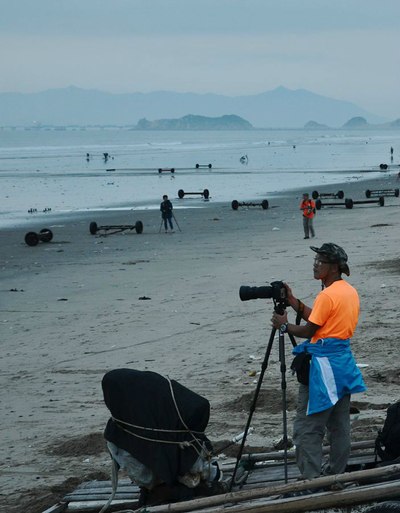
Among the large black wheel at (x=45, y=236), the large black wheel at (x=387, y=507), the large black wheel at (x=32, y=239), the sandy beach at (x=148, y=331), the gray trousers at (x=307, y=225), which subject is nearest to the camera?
the large black wheel at (x=387, y=507)

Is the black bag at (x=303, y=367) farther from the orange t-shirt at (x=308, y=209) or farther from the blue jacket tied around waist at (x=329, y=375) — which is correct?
the orange t-shirt at (x=308, y=209)

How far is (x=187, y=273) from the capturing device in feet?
73.0

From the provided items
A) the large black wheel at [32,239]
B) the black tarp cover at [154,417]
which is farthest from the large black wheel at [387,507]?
the large black wheel at [32,239]

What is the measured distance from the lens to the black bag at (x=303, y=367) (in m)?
6.86

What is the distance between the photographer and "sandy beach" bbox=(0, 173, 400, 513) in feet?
32.3

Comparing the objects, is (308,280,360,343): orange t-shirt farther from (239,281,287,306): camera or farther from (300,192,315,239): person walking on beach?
(300,192,315,239): person walking on beach

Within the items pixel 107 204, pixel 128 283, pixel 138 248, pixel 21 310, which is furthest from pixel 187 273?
pixel 107 204

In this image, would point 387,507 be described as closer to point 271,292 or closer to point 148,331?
point 271,292

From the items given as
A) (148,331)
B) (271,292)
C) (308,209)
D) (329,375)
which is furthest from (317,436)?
(308,209)

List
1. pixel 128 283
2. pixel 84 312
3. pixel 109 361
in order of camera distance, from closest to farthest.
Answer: pixel 109 361, pixel 84 312, pixel 128 283

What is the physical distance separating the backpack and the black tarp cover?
123cm

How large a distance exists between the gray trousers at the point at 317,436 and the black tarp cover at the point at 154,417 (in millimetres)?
670

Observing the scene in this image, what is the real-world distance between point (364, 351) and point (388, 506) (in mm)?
6396

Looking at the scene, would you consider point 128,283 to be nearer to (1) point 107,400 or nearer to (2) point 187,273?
(2) point 187,273
